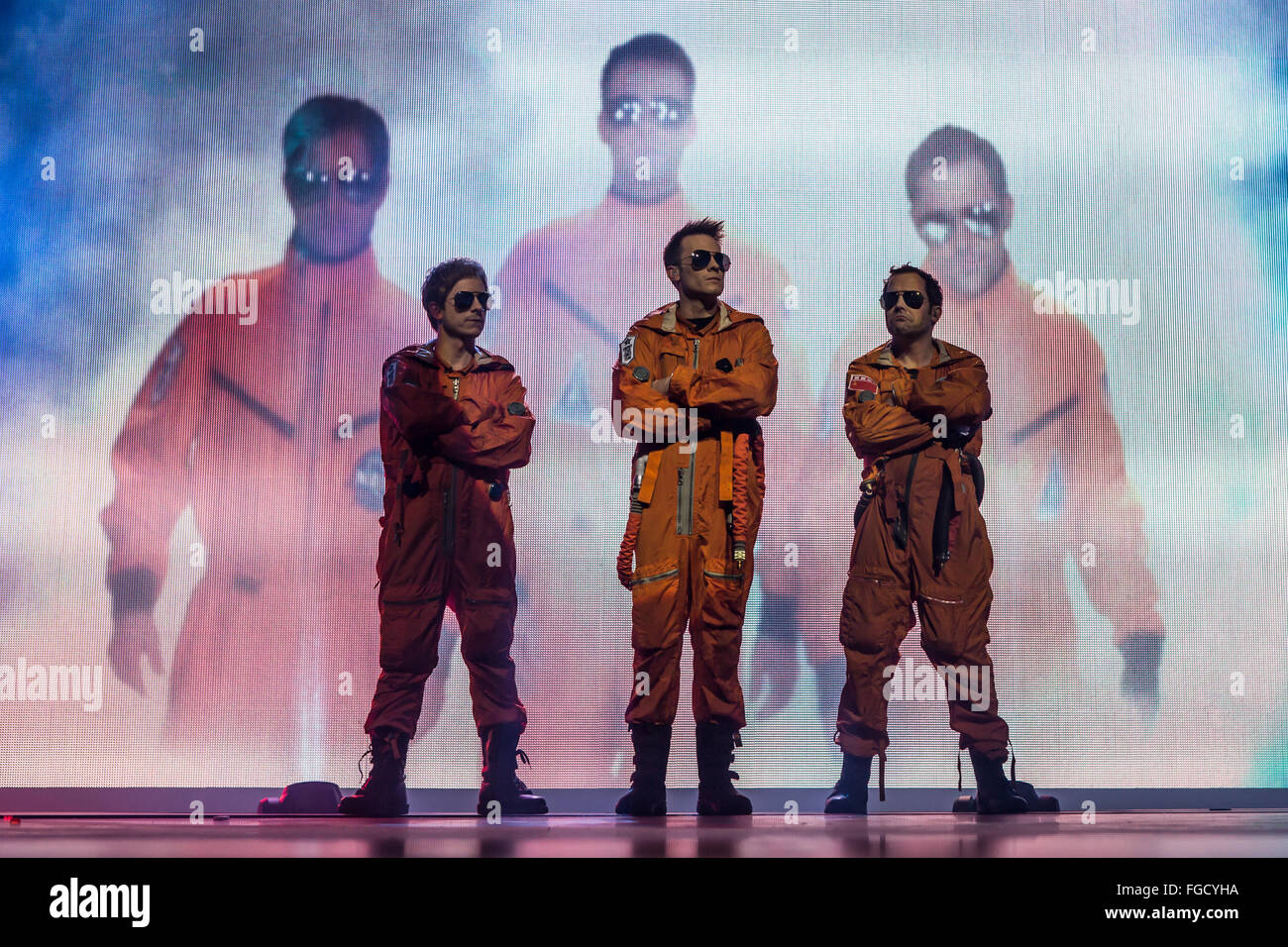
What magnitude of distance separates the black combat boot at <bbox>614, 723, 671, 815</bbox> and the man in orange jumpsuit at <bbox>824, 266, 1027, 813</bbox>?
0.56 meters

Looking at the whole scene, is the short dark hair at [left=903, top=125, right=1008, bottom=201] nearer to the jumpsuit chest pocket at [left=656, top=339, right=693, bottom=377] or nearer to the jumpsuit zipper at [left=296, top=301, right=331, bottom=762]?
the jumpsuit chest pocket at [left=656, top=339, right=693, bottom=377]

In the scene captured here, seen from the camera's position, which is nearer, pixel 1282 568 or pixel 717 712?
pixel 717 712

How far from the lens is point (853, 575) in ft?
14.6

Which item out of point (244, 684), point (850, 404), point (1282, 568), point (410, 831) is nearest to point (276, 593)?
point (244, 684)

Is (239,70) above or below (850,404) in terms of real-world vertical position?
above

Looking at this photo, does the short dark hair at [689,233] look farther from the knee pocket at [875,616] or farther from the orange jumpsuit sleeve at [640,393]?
the knee pocket at [875,616]

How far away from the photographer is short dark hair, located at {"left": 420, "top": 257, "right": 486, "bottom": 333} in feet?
15.0

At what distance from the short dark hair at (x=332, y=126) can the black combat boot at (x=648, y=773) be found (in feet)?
8.63

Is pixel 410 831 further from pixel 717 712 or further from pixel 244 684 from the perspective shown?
pixel 244 684

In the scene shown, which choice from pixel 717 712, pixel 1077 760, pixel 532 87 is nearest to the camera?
pixel 717 712

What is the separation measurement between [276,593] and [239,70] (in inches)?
84.6

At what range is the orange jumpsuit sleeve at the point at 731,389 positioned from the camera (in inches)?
163

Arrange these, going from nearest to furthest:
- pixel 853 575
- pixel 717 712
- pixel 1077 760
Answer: pixel 717 712
pixel 853 575
pixel 1077 760

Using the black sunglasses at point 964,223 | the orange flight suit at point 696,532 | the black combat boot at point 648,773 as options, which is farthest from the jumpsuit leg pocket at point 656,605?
the black sunglasses at point 964,223
